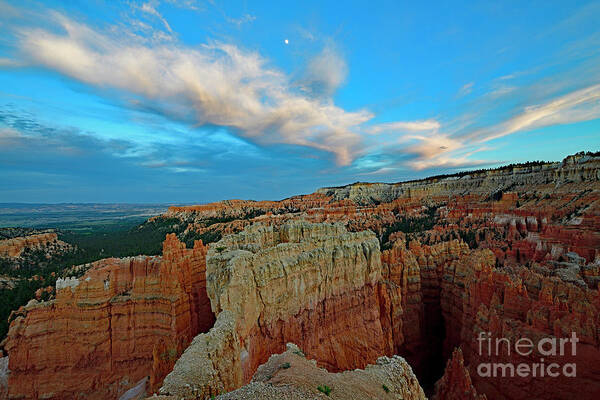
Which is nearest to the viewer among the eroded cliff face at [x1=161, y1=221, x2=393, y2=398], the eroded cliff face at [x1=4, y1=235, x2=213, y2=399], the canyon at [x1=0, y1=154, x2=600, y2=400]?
the canyon at [x1=0, y1=154, x2=600, y2=400]

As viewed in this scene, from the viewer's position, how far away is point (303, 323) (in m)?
16.3

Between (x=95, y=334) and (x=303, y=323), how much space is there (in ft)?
43.7

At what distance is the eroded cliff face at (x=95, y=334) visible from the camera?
16.8 m

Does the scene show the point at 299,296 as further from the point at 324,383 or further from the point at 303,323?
the point at 324,383

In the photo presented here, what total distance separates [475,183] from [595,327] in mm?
104328

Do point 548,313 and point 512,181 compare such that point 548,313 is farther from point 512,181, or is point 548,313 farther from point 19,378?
point 512,181

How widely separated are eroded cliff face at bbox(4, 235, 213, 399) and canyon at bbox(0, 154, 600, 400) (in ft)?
0.23

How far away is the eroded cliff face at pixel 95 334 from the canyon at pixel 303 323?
7 cm

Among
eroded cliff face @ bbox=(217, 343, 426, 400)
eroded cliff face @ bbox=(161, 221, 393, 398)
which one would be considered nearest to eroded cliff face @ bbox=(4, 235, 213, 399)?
eroded cliff face @ bbox=(161, 221, 393, 398)

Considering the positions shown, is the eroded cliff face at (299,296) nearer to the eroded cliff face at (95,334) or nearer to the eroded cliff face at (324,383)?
the eroded cliff face at (324,383)

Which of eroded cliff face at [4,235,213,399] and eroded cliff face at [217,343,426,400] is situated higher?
eroded cliff face at [217,343,426,400]

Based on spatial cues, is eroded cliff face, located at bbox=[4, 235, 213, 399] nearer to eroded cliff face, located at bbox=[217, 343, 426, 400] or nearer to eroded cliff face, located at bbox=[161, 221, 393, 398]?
eroded cliff face, located at bbox=[161, 221, 393, 398]

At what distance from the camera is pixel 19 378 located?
1678 centimetres

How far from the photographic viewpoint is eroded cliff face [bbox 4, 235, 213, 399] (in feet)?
55.2
